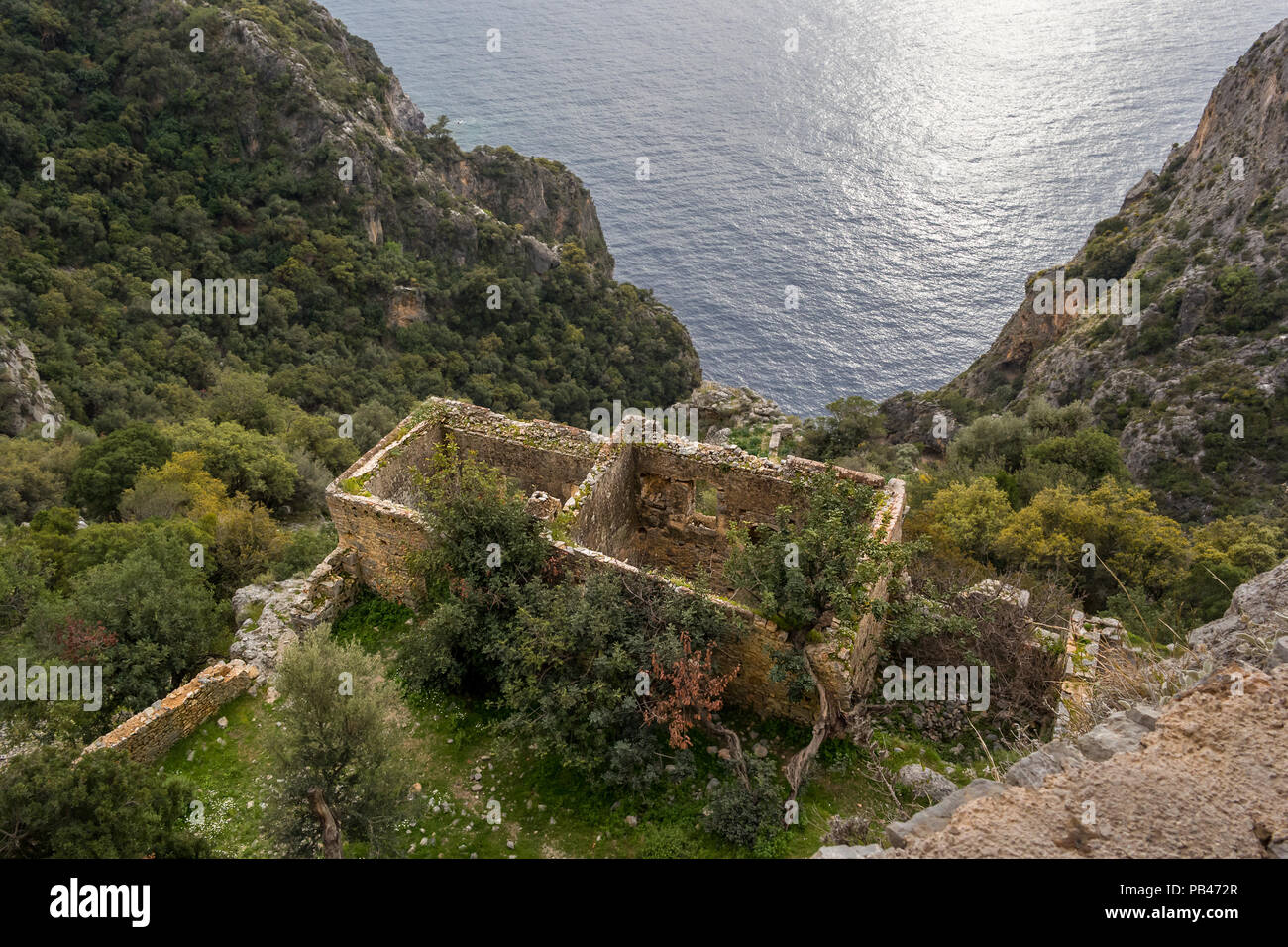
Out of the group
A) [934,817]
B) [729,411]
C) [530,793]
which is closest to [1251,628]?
[934,817]

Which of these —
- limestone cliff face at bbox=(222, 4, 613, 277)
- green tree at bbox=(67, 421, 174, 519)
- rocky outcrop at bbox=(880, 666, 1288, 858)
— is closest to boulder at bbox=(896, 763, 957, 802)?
rocky outcrop at bbox=(880, 666, 1288, 858)

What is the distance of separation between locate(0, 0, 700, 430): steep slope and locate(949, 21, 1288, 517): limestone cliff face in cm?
3084

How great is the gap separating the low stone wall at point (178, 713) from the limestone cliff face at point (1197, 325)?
3172 centimetres

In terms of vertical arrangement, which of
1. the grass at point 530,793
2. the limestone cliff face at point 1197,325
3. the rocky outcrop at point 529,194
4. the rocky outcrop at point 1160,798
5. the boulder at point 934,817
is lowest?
the grass at point 530,793

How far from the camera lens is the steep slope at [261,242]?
1617 inches

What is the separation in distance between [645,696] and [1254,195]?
47.6m

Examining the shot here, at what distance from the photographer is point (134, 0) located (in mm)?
55000

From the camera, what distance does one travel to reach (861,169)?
158000mm

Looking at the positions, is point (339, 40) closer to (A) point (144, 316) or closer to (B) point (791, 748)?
(A) point (144, 316)

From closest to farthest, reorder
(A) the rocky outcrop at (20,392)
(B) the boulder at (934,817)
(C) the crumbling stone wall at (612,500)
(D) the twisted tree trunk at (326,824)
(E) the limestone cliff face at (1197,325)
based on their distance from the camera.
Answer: (B) the boulder at (934,817) < (D) the twisted tree trunk at (326,824) < (C) the crumbling stone wall at (612,500) < (E) the limestone cliff face at (1197,325) < (A) the rocky outcrop at (20,392)

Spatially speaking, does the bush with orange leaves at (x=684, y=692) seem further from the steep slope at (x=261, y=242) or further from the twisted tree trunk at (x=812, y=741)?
the steep slope at (x=261, y=242)

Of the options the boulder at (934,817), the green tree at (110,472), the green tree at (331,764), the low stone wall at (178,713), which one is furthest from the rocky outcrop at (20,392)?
the boulder at (934,817)

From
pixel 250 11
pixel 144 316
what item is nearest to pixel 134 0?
Answer: pixel 250 11

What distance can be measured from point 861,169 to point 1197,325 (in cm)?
13365
